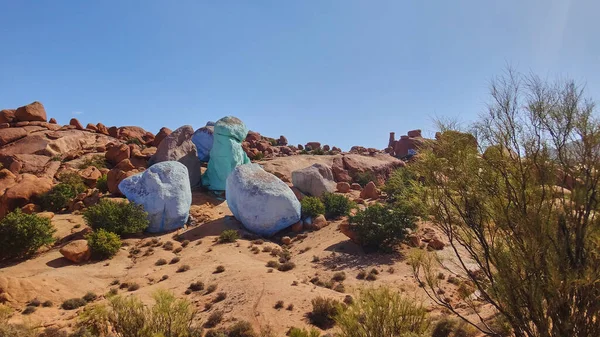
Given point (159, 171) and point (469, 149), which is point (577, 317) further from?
point (159, 171)

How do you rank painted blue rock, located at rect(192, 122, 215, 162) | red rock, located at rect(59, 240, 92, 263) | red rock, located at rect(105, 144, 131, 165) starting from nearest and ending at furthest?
red rock, located at rect(59, 240, 92, 263), red rock, located at rect(105, 144, 131, 165), painted blue rock, located at rect(192, 122, 215, 162)

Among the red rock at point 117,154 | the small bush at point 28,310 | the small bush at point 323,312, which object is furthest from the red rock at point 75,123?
the small bush at point 323,312

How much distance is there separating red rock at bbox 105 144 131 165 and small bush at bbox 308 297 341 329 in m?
23.8

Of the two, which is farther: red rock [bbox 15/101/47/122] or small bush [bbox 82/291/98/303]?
red rock [bbox 15/101/47/122]

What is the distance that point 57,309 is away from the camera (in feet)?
32.4

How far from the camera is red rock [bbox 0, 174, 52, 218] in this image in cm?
1819

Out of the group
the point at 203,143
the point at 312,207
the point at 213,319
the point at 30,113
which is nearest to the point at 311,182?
the point at 312,207

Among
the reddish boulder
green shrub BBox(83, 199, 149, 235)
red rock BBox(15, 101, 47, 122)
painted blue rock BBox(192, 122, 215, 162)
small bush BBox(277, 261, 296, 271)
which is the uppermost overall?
red rock BBox(15, 101, 47, 122)

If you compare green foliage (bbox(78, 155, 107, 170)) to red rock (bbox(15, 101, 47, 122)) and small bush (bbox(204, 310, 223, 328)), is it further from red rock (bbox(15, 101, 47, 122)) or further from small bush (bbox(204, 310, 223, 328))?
small bush (bbox(204, 310, 223, 328))

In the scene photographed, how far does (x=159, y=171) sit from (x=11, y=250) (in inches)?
271

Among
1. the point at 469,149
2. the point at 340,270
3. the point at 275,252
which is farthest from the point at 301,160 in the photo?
the point at 469,149

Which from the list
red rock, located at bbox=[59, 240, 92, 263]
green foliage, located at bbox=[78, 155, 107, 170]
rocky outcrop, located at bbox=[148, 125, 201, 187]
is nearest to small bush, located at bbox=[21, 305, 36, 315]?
red rock, located at bbox=[59, 240, 92, 263]

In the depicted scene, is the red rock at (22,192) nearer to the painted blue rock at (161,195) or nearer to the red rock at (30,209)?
the red rock at (30,209)

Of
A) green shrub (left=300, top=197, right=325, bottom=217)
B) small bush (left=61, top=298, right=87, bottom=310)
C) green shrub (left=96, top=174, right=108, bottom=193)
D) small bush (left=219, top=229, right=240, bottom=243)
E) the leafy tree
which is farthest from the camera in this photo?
green shrub (left=96, top=174, right=108, bottom=193)
